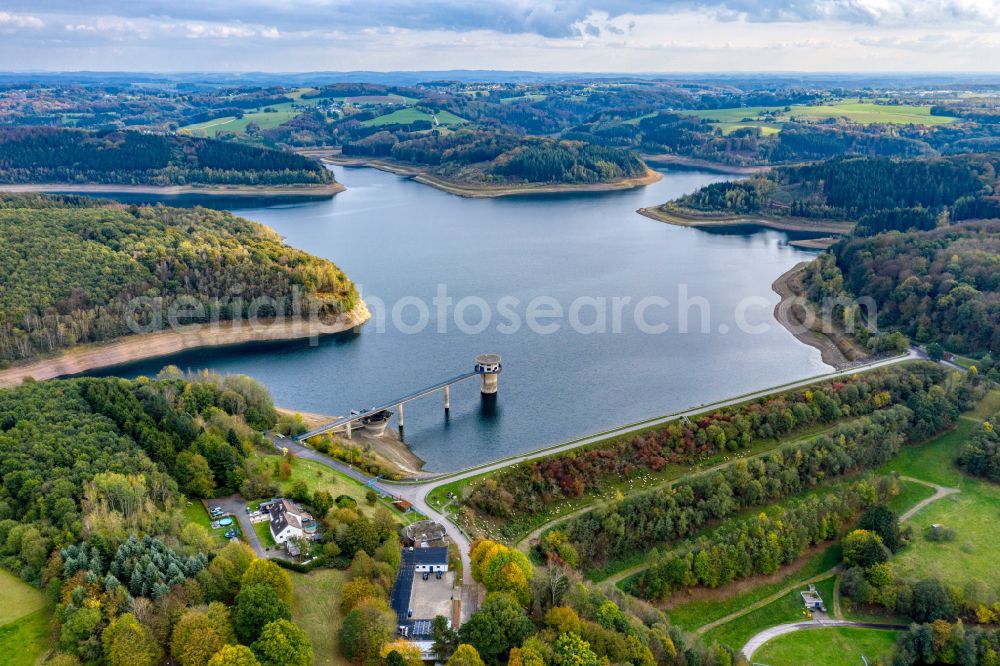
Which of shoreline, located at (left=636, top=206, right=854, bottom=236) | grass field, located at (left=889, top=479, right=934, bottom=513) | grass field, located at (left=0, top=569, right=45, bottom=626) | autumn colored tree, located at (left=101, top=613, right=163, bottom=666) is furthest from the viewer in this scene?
shoreline, located at (left=636, top=206, right=854, bottom=236)

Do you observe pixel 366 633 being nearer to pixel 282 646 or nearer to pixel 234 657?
pixel 282 646

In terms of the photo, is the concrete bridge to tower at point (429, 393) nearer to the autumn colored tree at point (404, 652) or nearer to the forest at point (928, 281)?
the autumn colored tree at point (404, 652)

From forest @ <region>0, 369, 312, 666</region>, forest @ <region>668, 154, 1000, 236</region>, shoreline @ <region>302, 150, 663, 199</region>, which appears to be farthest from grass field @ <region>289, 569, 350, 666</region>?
shoreline @ <region>302, 150, 663, 199</region>

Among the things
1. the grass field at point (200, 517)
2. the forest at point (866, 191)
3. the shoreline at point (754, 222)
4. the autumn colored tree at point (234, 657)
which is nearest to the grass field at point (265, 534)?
the grass field at point (200, 517)

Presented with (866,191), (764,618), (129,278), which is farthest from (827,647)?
(866,191)

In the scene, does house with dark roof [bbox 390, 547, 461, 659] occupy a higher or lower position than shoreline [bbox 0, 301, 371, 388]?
lower

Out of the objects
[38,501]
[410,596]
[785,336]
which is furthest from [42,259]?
[785,336]

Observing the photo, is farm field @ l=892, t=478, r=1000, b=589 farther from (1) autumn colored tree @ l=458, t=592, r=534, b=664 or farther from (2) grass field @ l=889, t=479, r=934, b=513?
(1) autumn colored tree @ l=458, t=592, r=534, b=664
